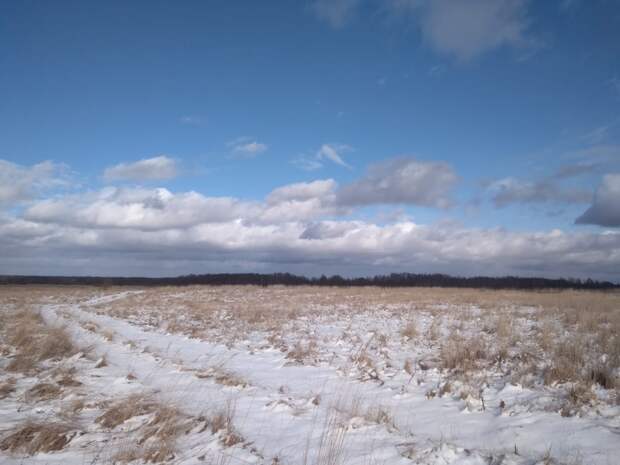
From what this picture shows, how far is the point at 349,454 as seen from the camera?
4684mm

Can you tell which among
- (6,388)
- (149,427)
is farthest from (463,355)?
(6,388)

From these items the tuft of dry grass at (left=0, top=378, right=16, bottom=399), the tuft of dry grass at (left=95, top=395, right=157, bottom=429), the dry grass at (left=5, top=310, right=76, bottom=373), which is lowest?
the dry grass at (left=5, top=310, right=76, bottom=373)

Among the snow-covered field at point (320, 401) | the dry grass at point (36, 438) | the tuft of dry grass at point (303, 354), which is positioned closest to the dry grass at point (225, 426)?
the snow-covered field at point (320, 401)

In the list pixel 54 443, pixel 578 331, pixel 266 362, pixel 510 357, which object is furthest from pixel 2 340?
pixel 578 331

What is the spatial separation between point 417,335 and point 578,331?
5278 mm

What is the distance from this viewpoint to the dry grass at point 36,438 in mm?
4840

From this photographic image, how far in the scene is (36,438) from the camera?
4.96 metres

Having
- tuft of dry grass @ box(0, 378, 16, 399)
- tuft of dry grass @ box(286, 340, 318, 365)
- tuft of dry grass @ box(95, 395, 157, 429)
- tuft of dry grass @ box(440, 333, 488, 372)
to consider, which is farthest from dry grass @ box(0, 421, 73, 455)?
tuft of dry grass @ box(440, 333, 488, 372)

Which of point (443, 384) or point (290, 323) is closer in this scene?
point (443, 384)

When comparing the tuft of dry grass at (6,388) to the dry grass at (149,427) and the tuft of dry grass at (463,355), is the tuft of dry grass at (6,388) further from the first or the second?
the tuft of dry grass at (463,355)

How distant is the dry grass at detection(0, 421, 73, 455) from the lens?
4840mm

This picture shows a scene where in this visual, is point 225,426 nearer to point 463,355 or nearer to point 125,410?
point 125,410

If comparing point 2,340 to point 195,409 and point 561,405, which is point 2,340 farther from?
point 561,405

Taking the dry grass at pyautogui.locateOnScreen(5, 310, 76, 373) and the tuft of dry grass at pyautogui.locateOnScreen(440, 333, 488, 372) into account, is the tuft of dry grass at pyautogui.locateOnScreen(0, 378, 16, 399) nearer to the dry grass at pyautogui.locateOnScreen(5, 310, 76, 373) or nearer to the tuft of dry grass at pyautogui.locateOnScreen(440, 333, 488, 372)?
the dry grass at pyautogui.locateOnScreen(5, 310, 76, 373)
